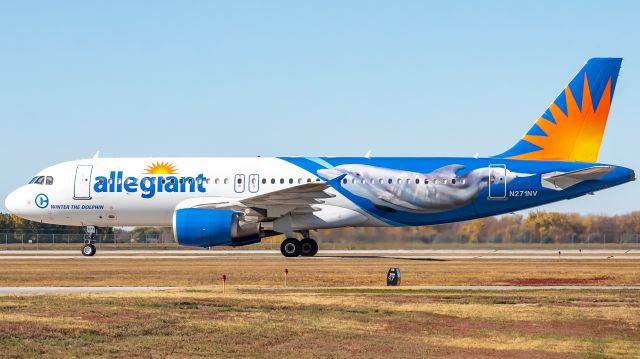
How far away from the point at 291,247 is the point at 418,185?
640 cm

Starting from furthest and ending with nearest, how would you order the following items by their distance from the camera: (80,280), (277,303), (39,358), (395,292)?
(80,280)
(395,292)
(277,303)
(39,358)

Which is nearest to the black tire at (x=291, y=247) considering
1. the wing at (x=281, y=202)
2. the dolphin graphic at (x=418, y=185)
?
the wing at (x=281, y=202)

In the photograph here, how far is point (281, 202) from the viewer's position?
143ft

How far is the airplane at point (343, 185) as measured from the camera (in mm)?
43562

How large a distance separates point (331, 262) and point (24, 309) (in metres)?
21.4

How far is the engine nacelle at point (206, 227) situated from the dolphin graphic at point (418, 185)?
5231 millimetres

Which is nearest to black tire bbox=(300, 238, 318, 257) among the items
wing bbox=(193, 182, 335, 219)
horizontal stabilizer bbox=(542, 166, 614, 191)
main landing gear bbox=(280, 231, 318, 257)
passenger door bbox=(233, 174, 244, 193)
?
main landing gear bbox=(280, 231, 318, 257)

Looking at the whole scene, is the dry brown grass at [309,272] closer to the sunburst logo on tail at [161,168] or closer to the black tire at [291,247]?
the black tire at [291,247]

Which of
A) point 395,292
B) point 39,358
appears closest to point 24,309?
point 39,358

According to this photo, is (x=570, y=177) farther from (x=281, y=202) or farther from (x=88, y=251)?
(x=88, y=251)

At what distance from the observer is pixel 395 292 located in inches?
1129

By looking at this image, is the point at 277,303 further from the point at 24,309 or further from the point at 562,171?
the point at 562,171

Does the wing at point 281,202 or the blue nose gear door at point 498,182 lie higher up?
the blue nose gear door at point 498,182

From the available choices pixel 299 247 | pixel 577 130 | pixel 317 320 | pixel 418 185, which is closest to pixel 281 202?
pixel 299 247
